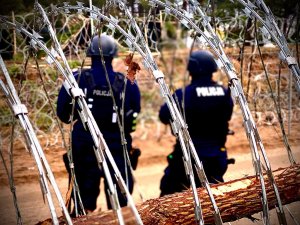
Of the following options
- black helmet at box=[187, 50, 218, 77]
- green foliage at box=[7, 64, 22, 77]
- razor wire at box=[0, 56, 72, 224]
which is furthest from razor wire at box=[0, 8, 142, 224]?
green foliage at box=[7, 64, 22, 77]

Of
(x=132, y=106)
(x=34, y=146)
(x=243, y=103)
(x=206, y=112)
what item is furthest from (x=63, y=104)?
(x=243, y=103)

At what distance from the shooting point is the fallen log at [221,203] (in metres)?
2.27

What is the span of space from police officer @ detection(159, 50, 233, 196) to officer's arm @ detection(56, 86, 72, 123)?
1025 millimetres

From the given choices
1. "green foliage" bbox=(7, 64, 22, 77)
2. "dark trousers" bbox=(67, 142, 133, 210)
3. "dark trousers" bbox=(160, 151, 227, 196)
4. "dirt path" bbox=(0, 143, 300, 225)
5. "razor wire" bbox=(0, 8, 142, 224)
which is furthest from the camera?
"green foliage" bbox=(7, 64, 22, 77)

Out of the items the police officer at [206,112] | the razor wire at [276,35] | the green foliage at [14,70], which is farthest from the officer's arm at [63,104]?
the green foliage at [14,70]

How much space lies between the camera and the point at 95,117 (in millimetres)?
3428

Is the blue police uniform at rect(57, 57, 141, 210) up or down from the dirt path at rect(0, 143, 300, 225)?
up

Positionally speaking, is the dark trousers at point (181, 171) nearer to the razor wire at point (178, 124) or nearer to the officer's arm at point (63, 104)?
the officer's arm at point (63, 104)

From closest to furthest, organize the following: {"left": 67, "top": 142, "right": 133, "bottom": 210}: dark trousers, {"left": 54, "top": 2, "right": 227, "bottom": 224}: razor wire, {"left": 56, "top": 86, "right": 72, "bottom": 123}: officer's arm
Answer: {"left": 54, "top": 2, "right": 227, "bottom": 224}: razor wire
{"left": 56, "top": 86, "right": 72, "bottom": 123}: officer's arm
{"left": 67, "top": 142, "right": 133, "bottom": 210}: dark trousers

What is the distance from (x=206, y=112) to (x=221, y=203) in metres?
1.19

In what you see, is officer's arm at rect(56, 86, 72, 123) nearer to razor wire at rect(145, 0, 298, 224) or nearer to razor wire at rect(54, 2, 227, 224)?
razor wire at rect(54, 2, 227, 224)

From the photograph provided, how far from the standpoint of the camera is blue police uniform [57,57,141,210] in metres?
3.35

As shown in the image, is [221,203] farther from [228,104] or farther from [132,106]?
[132,106]

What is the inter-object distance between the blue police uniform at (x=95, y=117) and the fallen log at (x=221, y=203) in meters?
1.16
